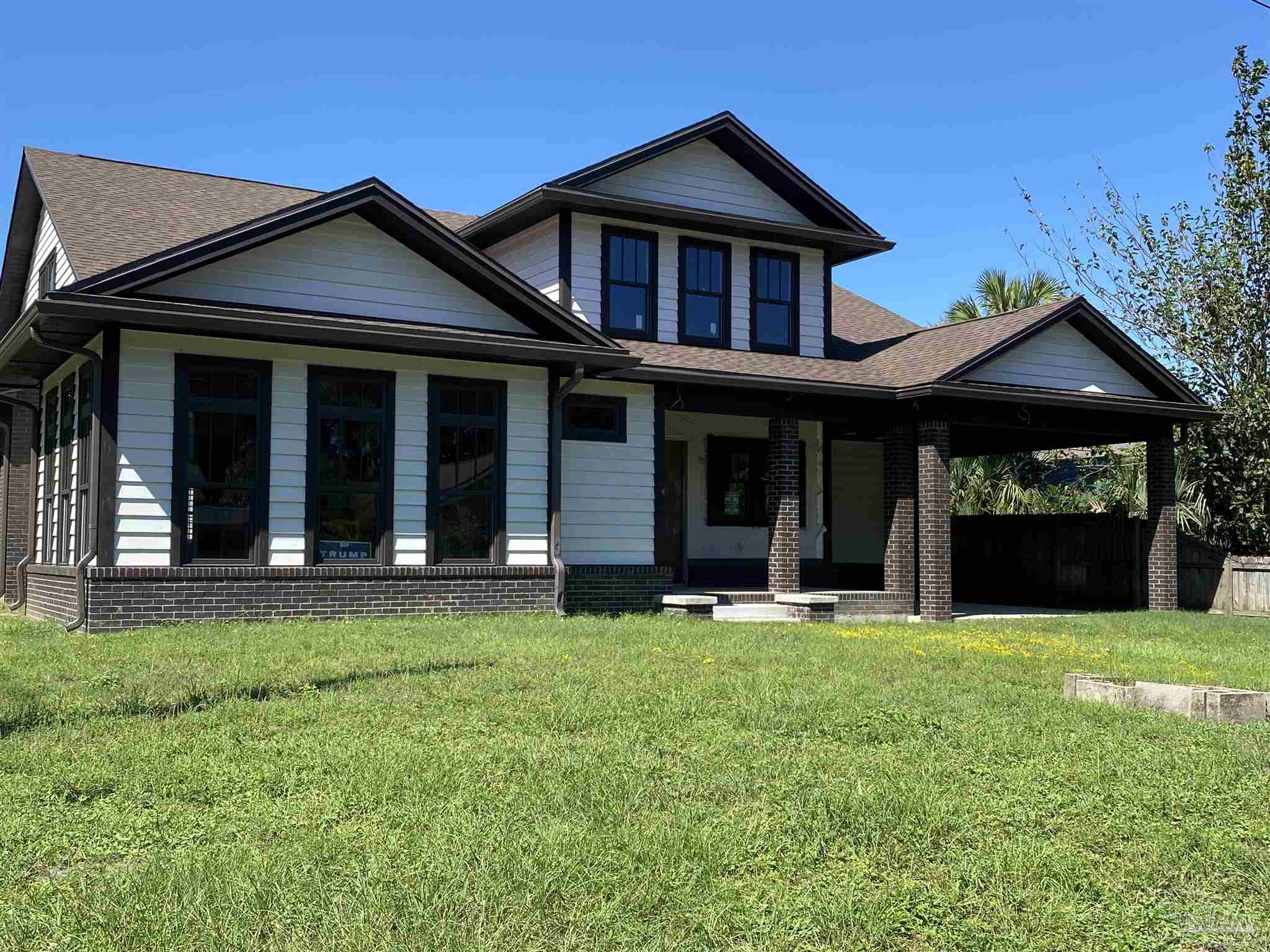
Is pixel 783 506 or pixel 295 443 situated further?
pixel 783 506

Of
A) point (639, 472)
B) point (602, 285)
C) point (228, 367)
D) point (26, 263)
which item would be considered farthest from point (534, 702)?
point (26, 263)

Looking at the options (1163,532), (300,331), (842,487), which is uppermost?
(300,331)

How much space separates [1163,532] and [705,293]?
358 inches

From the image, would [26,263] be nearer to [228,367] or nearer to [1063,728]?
[228,367]

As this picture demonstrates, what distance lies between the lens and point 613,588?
17.3 m

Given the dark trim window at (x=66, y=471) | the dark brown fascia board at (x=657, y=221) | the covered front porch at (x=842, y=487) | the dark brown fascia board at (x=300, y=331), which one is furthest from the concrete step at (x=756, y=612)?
the dark trim window at (x=66, y=471)

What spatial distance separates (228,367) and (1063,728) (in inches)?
406

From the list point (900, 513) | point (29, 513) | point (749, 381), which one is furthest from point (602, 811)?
point (29, 513)

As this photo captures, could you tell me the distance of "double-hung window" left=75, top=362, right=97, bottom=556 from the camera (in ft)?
48.1

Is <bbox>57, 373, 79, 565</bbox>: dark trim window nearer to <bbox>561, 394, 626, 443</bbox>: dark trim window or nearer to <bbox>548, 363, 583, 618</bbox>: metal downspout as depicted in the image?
<bbox>548, 363, 583, 618</bbox>: metal downspout

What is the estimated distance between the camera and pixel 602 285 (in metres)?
18.4

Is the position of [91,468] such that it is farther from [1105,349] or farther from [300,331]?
[1105,349]

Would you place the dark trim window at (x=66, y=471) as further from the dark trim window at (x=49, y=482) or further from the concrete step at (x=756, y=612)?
the concrete step at (x=756, y=612)

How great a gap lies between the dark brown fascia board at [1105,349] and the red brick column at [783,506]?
2714 millimetres
